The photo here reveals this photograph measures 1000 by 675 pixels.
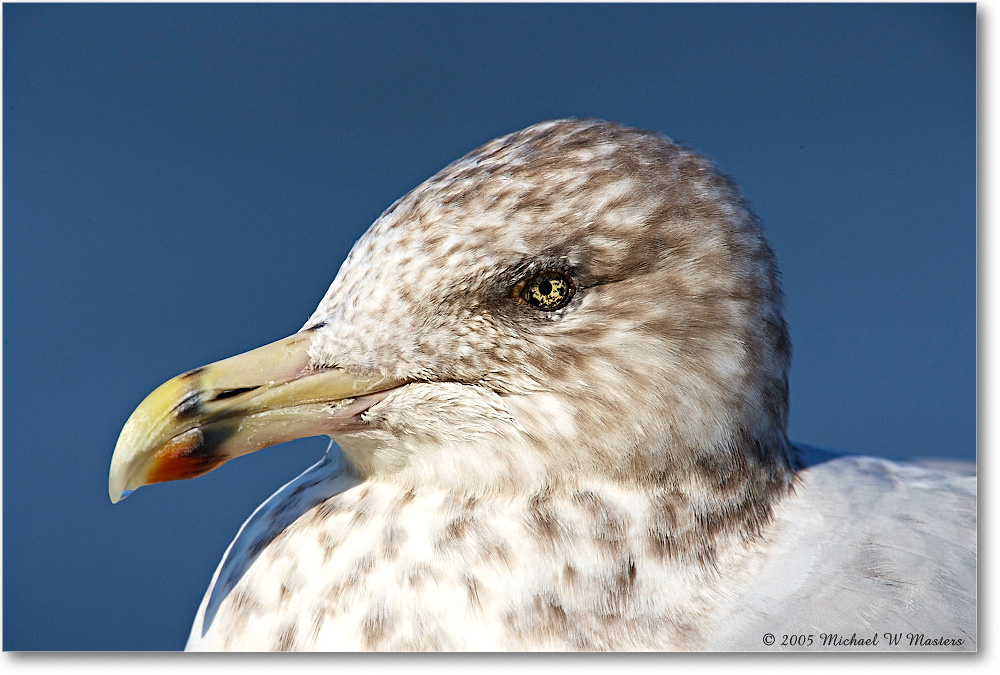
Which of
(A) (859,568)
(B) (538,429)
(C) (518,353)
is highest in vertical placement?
(C) (518,353)

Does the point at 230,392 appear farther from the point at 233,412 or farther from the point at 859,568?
the point at 859,568

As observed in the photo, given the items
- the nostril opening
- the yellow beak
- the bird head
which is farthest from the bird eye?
the nostril opening

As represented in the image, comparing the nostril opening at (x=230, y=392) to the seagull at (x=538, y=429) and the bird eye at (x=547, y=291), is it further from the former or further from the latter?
the bird eye at (x=547, y=291)

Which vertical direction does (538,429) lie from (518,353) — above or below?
below

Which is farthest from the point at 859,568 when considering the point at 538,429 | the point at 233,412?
the point at 233,412

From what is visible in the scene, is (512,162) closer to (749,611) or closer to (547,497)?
(547,497)

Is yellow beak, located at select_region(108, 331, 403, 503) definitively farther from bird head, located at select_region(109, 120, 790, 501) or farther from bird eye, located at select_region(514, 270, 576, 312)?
bird eye, located at select_region(514, 270, 576, 312)
